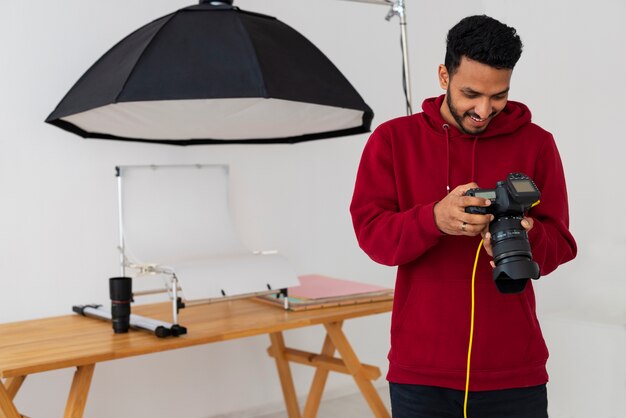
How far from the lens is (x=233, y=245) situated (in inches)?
105

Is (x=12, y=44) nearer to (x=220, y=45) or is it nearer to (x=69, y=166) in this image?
(x=69, y=166)

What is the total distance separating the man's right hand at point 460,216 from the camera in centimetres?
114

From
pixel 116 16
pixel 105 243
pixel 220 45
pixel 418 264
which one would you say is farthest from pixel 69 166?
pixel 418 264

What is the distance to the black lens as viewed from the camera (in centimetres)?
209

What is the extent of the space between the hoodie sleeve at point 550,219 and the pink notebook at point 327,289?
1.21 meters

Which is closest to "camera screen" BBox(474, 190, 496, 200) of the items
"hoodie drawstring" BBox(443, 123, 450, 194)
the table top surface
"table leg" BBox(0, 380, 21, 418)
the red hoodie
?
the red hoodie

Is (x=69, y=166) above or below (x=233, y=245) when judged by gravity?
above

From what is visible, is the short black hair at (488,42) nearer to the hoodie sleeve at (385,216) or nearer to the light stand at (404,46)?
the hoodie sleeve at (385,216)

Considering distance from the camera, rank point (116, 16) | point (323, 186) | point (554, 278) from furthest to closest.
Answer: point (323, 186)
point (554, 278)
point (116, 16)

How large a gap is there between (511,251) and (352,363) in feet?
4.61

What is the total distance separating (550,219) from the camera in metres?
1.31

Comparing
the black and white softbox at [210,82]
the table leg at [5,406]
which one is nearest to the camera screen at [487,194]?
the black and white softbox at [210,82]

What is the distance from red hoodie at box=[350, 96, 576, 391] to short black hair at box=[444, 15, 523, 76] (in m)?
0.14

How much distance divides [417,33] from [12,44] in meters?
1.86
